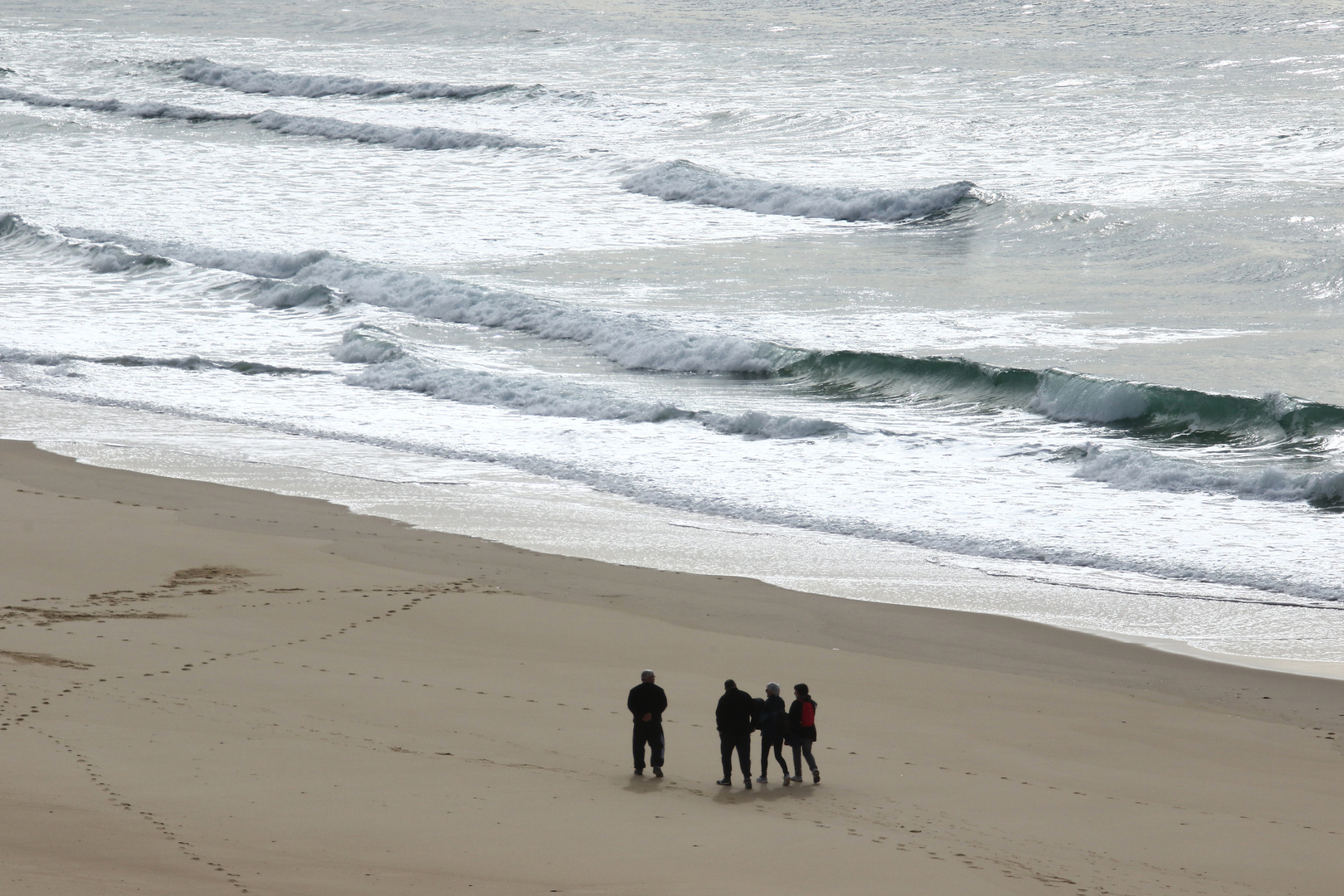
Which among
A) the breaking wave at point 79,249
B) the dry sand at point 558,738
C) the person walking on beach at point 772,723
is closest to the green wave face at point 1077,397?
the dry sand at point 558,738

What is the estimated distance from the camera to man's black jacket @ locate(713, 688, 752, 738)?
858 centimetres

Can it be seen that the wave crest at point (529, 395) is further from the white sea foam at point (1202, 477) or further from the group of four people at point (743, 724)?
the group of four people at point (743, 724)

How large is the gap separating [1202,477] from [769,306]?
937cm

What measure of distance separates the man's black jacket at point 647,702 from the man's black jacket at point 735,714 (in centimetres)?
36

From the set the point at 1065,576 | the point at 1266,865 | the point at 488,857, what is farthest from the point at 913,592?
the point at 488,857

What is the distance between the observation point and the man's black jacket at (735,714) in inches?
338

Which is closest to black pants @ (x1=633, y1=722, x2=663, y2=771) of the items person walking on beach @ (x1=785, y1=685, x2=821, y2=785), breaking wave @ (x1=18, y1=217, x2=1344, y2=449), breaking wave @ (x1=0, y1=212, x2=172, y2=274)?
person walking on beach @ (x1=785, y1=685, x2=821, y2=785)

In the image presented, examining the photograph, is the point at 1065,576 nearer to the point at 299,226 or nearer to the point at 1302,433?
the point at 1302,433

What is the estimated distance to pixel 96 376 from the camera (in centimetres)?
2044

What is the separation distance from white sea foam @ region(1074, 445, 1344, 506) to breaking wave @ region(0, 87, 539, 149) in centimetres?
2451

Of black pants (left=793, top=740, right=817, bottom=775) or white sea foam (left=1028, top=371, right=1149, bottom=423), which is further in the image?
white sea foam (left=1028, top=371, right=1149, bottom=423)

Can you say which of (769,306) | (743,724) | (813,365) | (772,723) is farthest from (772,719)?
(769,306)

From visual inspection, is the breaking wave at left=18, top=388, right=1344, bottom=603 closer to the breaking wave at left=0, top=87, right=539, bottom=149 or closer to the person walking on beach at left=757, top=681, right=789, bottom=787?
the person walking on beach at left=757, top=681, right=789, bottom=787

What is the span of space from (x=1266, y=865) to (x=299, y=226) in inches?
1039
